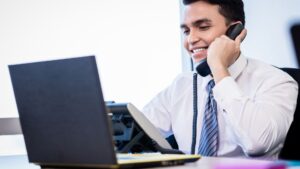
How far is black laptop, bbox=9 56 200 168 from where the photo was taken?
835 millimetres

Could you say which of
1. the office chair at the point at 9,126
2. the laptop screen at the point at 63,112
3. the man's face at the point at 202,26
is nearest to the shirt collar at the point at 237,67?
the man's face at the point at 202,26

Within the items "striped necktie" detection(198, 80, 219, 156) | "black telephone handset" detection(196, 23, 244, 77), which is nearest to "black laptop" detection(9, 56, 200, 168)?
"striped necktie" detection(198, 80, 219, 156)

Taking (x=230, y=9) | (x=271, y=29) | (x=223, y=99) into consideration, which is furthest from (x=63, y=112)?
(x=271, y=29)

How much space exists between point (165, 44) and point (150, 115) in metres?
0.64

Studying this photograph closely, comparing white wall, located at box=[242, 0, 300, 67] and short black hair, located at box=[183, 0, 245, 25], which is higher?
short black hair, located at box=[183, 0, 245, 25]

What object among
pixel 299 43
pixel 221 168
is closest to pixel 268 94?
pixel 299 43

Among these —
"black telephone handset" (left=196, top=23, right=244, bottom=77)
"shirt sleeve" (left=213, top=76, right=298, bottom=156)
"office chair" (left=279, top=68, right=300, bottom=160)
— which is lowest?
"office chair" (left=279, top=68, right=300, bottom=160)

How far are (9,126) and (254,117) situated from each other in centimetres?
128

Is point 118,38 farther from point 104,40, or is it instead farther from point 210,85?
point 210,85

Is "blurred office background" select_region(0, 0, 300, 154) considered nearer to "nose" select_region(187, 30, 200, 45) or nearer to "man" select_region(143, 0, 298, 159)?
"man" select_region(143, 0, 298, 159)

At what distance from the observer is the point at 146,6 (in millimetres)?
2432

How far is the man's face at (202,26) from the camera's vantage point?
1.77 meters

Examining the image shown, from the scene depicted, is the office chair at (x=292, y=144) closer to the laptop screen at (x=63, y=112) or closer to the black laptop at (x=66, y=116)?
the black laptop at (x=66, y=116)

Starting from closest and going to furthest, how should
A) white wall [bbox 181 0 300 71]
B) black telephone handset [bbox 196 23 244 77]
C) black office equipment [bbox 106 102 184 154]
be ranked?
A: black office equipment [bbox 106 102 184 154], black telephone handset [bbox 196 23 244 77], white wall [bbox 181 0 300 71]
